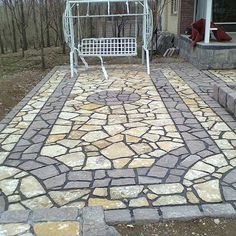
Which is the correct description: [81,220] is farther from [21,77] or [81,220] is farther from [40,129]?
[21,77]

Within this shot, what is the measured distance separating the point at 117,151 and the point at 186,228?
4.29 ft

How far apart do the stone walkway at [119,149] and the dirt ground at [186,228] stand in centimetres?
18

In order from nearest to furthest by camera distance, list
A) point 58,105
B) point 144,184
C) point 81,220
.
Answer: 1. point 81,220
2. point 144,184
3. point 58,105

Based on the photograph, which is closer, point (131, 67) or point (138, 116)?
point (138, 116)

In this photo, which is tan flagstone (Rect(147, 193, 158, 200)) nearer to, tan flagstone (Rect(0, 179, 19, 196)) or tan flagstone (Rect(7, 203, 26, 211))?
tan flagstone (Rect(7, 203, 26, 211))

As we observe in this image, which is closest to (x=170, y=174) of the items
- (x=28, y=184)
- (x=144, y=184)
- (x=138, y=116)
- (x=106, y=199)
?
(x=144, y=184)

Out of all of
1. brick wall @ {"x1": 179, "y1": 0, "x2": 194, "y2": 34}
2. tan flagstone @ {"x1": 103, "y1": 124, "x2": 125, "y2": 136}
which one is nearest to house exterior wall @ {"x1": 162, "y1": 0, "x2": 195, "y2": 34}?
brick wall @ {"x1": 179, "y1": 0, "x2": 194, "y2": 34}

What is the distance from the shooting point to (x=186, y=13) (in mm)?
9859

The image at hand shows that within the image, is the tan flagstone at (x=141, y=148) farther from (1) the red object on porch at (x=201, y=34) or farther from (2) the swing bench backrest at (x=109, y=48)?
(1) the red object on porch at (x=201, y=34)

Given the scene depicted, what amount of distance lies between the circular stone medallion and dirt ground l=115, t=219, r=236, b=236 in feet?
9.51

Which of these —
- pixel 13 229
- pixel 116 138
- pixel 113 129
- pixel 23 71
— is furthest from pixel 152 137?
pixel 23 71

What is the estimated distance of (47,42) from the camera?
11.6m

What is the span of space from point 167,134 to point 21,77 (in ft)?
13.9

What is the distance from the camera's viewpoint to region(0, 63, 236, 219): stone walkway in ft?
A: 9.16
